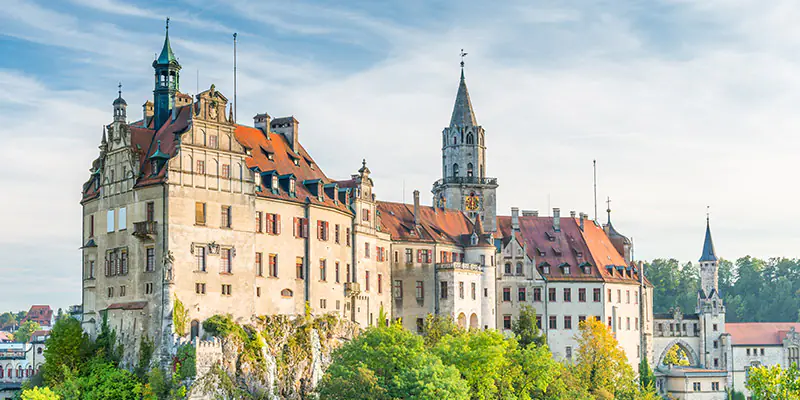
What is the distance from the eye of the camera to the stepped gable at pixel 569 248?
358 ft

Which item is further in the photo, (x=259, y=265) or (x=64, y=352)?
(x=259, y=265)

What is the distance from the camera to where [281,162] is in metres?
81.4

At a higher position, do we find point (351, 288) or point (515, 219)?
point (515, 219)

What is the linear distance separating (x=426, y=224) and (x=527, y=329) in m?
13.4

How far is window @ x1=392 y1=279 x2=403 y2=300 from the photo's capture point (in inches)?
3743

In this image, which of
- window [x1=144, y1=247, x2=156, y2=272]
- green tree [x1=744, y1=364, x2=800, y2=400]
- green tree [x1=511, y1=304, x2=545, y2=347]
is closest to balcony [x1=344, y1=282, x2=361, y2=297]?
window [x1=144, y1=247, x2=156, y2=272]

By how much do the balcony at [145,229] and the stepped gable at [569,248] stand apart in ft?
153

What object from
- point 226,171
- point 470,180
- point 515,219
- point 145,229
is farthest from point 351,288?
point 470,180

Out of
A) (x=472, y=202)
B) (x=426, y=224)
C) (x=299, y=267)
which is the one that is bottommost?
(x=299, y=267)

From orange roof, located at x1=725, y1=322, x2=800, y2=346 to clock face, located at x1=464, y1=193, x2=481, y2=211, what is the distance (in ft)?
134

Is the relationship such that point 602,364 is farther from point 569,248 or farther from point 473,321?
point 569,248

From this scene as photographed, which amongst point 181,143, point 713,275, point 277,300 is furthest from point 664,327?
point 181,143

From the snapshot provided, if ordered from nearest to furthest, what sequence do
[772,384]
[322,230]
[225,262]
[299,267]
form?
[772,384]
[225,262]
[299,267]
[322,230]

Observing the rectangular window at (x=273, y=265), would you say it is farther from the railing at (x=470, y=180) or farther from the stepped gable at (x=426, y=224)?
the railing at (x=470, y=180)
